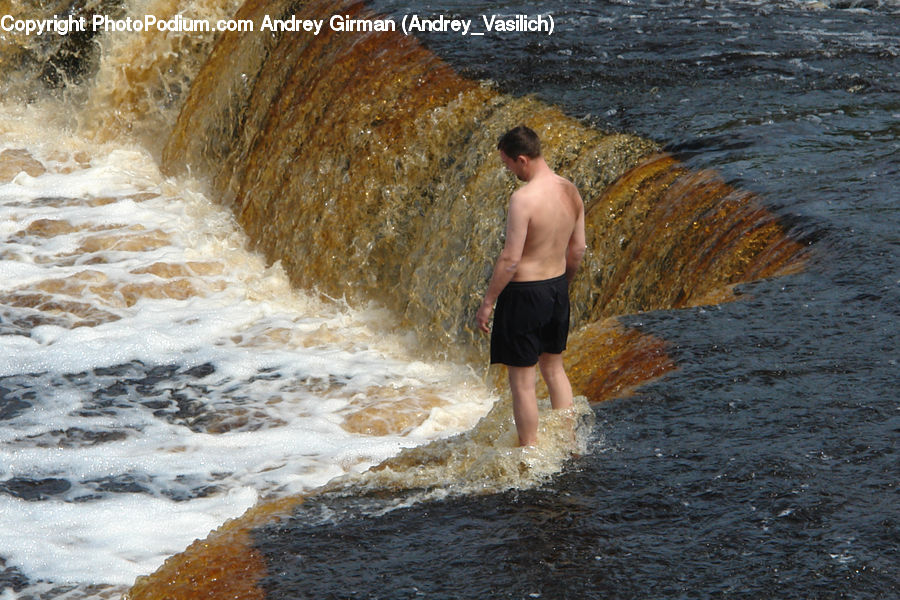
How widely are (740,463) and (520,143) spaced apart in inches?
59.7

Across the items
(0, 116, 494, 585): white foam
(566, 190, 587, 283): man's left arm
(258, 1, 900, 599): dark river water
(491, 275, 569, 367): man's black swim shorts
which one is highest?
(566, 190, 587, 283): man's left arm

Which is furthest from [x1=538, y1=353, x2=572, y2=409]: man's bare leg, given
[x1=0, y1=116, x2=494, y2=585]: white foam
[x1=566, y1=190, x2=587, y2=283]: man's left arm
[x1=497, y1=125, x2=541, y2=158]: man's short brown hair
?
[x1=0, y1=116, x2=494, y2=585]: white foam

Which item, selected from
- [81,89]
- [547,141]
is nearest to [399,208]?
[547,141]

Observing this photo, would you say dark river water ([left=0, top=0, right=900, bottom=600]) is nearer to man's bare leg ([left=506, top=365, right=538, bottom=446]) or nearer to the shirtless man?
man's bare leg ([left=506, top=365, right=538, bottom=446])

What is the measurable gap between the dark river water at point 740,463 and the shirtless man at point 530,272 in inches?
18.6

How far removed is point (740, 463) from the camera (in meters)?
4.65

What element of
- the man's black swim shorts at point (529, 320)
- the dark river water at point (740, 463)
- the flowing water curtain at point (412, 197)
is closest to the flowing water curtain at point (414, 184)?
the flowing water curtain at point (412, 197)

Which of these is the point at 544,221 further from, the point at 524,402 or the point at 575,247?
the point at 524,402

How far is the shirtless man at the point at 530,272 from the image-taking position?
15.5 ft

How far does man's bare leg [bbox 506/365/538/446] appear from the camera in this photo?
4.92 m

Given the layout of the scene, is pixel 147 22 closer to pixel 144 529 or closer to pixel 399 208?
pixel 399 208

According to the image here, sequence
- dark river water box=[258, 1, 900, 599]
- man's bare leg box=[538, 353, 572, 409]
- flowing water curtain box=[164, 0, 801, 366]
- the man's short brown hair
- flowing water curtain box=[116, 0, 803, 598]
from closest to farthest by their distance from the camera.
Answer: dark river water box=[258, 1, 900, 599]
the man's short brown hair
man's bare leg box=[538, 353, 572, 409]
flowing water curtain box=[116, 0, 803, 598]
flowing water curtain box=[164, 0, 801, 366]

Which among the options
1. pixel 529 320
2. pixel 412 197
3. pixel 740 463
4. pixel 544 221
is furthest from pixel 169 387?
pixel 740 463

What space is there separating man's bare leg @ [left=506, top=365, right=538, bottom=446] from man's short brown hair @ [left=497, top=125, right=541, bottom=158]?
871 millimetres
